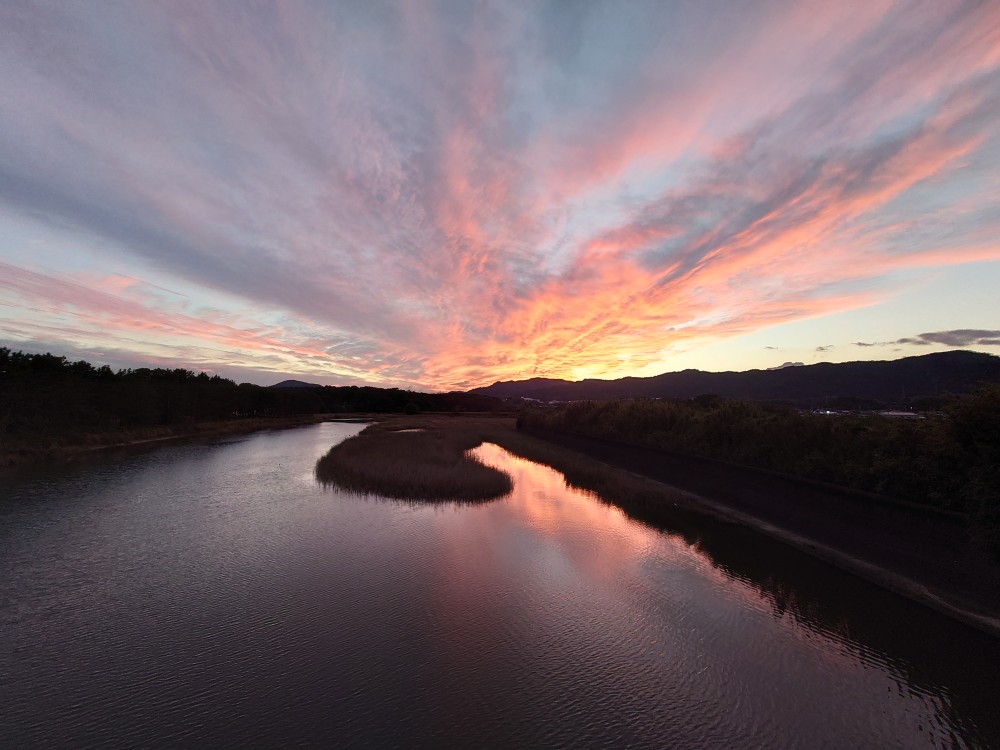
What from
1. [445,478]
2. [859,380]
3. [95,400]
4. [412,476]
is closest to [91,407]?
[95,400]

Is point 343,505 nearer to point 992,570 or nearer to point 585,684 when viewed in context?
point 585,684

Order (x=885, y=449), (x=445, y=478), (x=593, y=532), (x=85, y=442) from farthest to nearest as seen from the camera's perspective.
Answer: (x=85, y=442) → (x=445, y=478) → (x=593, y=532) → (x=885, y=449)

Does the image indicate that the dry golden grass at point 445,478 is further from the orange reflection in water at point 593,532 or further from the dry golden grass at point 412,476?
the orange reflection in water at point 593,532

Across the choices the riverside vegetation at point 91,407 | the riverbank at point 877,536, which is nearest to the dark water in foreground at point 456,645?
the riverbank at point 877,536

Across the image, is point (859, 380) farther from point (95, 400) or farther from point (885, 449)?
point (95, 400)

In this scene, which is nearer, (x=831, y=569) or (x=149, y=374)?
Answer: (x=831, y=569)

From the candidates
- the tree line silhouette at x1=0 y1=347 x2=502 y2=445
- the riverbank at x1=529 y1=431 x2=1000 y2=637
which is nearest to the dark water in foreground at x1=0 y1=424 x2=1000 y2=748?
the riverbank at x1=529 y1=431 x2=1000 y2=637

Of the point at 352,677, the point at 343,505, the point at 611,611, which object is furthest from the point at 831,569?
the point at 343,505
